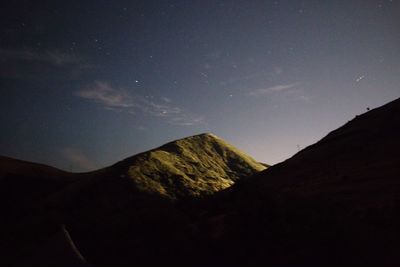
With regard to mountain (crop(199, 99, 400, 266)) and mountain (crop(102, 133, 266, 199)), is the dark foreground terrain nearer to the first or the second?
mountain (crop(199, 99, 400, 266))

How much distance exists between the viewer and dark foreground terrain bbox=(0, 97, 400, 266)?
16.4 meters

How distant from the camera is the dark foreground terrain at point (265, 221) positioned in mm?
16406

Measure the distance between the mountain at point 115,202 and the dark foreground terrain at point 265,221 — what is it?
11 cm

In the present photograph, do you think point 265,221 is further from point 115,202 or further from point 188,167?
point 188,167

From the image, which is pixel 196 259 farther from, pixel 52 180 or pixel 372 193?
pixel 52 180

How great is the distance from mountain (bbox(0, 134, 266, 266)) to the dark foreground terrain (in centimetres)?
11

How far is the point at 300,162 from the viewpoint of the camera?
4925cm

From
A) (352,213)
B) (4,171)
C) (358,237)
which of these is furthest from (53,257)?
(4,171)

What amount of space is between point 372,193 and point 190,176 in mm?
50248

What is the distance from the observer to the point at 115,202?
2136 inches

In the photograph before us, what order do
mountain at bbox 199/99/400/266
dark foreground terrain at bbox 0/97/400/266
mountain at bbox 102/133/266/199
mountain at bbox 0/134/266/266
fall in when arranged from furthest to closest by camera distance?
mountain at bbox 102/133/266/199
mountain at bbox 0/134/266/266
dark foreground terrain at bbox 0/97/400/266
mountain at bbox 199/99/400/266

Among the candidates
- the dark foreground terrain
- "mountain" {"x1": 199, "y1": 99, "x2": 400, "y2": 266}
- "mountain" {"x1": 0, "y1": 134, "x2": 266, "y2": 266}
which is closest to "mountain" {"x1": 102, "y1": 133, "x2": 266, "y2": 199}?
"mountain" {"x1": 0, "y1": 134, "x2": 266, "y2": 266}

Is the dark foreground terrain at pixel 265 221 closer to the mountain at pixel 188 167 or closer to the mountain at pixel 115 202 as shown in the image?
the mountain at pixel 115 202

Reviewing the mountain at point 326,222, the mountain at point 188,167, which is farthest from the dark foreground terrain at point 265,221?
the mountain at point 188,167
